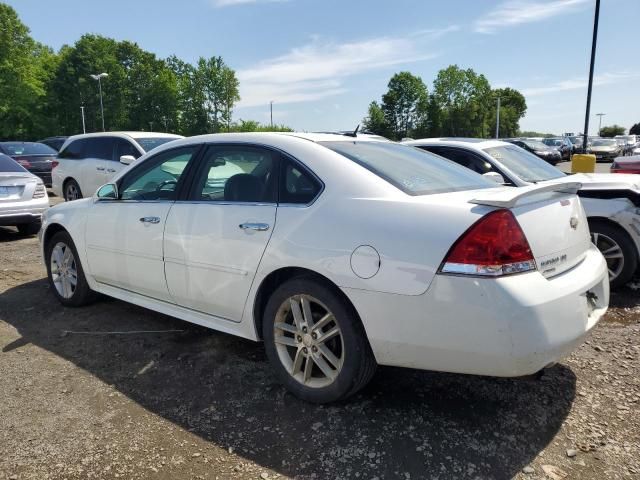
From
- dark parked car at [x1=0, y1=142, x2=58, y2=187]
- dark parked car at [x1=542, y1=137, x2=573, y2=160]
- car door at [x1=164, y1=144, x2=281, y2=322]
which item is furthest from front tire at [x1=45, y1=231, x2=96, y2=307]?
dark parked car at [x1=542, y1=137, x2=573, y2=160]

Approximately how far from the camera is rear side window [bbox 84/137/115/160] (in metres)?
10.1

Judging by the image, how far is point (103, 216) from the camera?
4180 millimetres

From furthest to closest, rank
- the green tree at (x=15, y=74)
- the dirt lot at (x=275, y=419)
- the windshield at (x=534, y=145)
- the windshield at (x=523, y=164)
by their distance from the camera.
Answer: the green tree at (x=15, y=74) < the windshield at (x=534, y=145) < the windshield at (x=523, y=164) < the dirt lot at (x=275, y=419)

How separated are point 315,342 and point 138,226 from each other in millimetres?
1776

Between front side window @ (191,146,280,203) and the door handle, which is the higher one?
front side window @ (191,146,280,203)

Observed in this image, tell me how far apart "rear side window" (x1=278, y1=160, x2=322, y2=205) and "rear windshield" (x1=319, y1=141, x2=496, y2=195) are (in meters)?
0.27

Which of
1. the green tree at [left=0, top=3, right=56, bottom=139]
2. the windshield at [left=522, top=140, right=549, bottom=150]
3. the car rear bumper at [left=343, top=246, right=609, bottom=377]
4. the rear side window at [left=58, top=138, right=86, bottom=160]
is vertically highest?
the green tree at [left=0, top=3, right=56, bottom=139]

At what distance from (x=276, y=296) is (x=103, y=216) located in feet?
6.65

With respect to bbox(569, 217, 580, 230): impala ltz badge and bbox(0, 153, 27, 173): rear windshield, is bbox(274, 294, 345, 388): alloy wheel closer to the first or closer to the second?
bbox(569, 217, 580, 230): impala ltz badge

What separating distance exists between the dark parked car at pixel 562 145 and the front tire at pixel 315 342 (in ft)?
108

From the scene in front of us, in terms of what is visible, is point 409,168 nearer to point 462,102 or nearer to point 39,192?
point 39,192

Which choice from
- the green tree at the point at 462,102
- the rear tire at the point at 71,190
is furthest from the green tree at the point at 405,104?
the rear tire at the point at 71,190

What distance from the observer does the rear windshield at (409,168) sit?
2889 mm

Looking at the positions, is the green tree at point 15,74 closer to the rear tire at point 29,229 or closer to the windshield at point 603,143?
the rear tire at point 29,229
